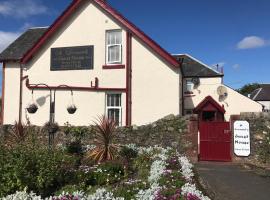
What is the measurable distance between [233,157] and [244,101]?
534 inches

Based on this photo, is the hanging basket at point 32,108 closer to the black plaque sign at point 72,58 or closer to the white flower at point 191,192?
the black plaque sign at point 72,58

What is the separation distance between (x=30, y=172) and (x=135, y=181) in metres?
2.33

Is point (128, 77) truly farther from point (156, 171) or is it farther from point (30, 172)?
point (30, 172)

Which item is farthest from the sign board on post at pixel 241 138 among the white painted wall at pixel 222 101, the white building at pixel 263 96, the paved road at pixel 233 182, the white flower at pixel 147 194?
the white building at pixel 263 96

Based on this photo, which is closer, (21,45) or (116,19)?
(116,19)

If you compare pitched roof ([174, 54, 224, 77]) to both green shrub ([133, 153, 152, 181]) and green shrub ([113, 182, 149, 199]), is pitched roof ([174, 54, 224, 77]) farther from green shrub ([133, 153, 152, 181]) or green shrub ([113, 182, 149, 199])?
green shrub ([113, 182, 149, 199])

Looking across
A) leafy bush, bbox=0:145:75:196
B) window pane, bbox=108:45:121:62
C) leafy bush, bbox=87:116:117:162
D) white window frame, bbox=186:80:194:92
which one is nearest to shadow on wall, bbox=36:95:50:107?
window pane, bbox=108:45:121:62

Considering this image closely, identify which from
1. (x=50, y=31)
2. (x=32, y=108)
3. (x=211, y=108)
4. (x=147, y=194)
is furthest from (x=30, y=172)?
(x=211, y=108)

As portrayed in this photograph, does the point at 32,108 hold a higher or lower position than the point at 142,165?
higher

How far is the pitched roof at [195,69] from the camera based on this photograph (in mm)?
27033

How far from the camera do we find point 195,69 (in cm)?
2789

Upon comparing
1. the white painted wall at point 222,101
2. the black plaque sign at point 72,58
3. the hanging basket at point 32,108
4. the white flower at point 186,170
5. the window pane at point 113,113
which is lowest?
the white flower at point 186,170

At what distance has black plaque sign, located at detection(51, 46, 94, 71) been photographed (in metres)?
18.1

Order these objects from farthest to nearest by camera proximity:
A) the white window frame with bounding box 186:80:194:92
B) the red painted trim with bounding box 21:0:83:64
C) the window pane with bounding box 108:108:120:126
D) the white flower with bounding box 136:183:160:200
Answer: the white window frame with bounding box 186:80:194:92
the red painted trim with bounding box 21:0:83:64
the window pane with bounding box 108:108:120:126
the white flower with bounding box 136:183:160:200
